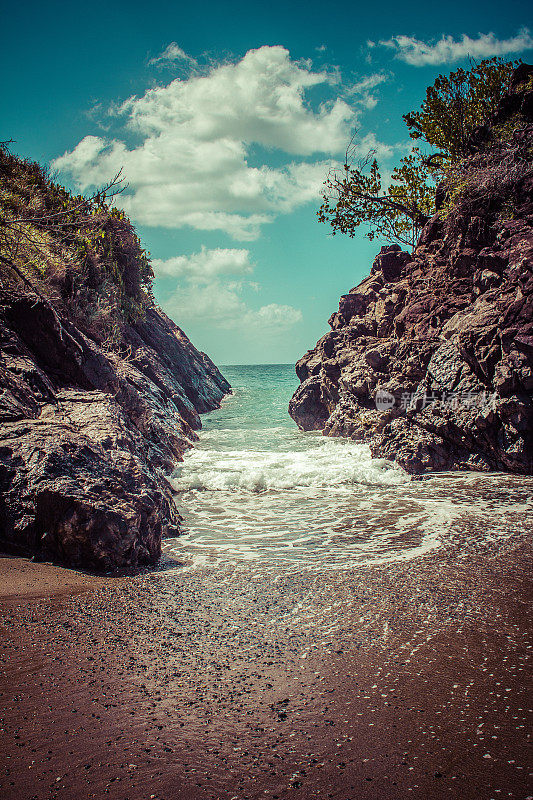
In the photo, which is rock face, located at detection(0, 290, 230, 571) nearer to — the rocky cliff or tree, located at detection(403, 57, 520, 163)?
the rocky cliff

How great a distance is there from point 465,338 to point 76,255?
1027 centimetres

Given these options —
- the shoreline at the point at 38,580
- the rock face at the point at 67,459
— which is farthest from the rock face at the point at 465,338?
the shoreline at the point at 38,580

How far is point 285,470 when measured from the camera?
36.3 ft

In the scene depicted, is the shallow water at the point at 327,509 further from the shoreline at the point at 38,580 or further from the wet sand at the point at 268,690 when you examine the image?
the shoreline at the point at 38,580

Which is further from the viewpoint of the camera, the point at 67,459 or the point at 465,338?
the point at 465,338

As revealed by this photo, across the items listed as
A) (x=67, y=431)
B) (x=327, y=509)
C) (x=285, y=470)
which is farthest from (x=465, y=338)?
(x=67, y=431)

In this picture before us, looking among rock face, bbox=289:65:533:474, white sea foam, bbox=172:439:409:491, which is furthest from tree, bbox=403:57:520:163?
white sea foam, bbox=172:439:409:491

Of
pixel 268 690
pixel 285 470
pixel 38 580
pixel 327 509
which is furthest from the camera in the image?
pixel 285 470

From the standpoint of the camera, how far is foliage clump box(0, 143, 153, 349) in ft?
30.5

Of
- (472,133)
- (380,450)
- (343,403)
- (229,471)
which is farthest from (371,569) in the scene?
(472,133)

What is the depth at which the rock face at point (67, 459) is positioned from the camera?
461 cm

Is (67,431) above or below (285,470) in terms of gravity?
above

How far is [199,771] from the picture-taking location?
81.7 inches

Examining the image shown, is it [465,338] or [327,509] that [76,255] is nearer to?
[327,509]
